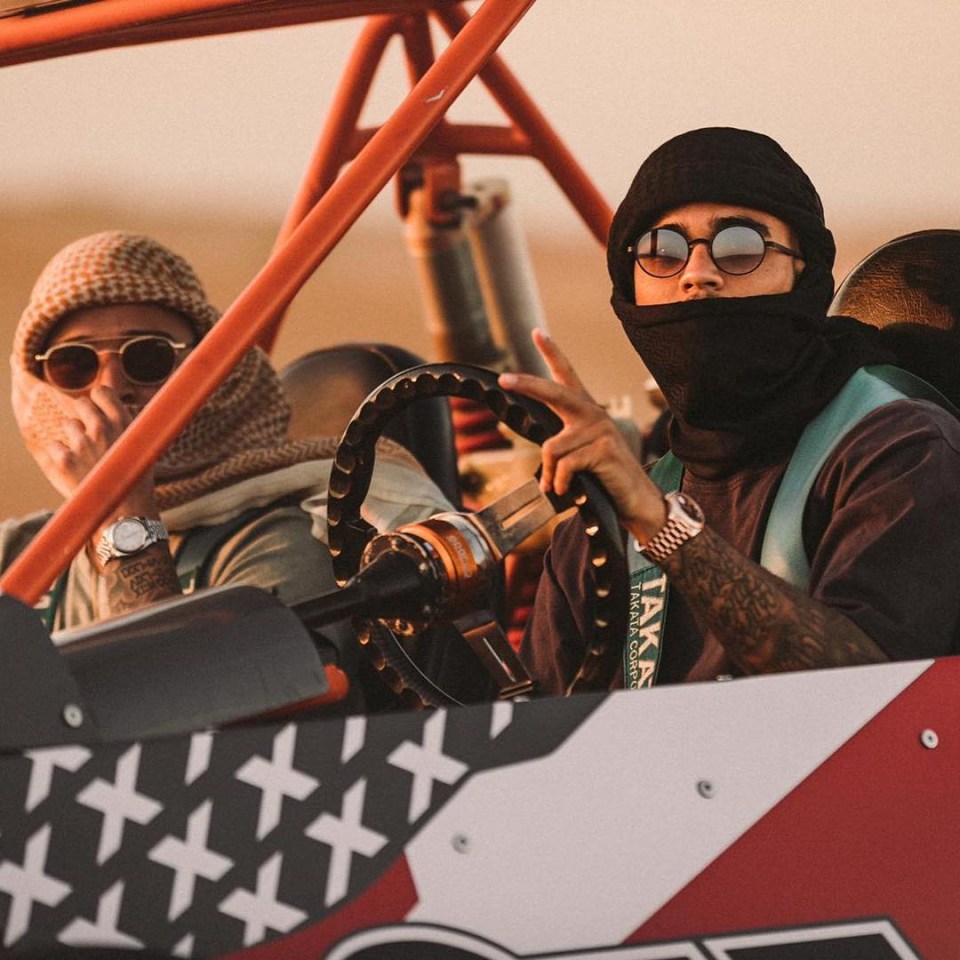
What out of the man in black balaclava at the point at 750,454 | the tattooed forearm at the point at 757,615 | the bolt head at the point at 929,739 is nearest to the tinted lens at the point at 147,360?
the man in black balaclava at the point at 750,454

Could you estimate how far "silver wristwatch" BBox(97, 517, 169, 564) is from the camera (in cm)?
231

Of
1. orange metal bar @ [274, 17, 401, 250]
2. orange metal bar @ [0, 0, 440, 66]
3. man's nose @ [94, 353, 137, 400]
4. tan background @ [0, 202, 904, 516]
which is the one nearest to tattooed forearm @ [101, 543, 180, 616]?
man's nose @ [94, 353, 137, 400]

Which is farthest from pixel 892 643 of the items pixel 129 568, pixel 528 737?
pixel 129 568

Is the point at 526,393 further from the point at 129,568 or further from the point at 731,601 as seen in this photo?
the point at 129,568

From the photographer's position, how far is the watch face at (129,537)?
2311mm

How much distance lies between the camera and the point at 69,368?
242 cm

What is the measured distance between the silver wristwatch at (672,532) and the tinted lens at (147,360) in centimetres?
94

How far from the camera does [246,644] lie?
1448 mm

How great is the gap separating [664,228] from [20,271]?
19471 mm

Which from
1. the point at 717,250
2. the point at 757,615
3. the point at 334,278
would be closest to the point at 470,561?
the point at 757,615

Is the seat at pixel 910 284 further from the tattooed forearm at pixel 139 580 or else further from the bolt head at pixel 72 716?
the bolt head at pixel 72 716

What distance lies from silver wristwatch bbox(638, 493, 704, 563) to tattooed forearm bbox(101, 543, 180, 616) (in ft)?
2.74

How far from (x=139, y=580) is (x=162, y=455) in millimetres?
247

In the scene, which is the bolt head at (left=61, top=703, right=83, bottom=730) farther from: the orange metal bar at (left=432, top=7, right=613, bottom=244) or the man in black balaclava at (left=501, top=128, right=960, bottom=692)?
the orange metal bar at (left=432, top=7, right=613, bottom=244)
